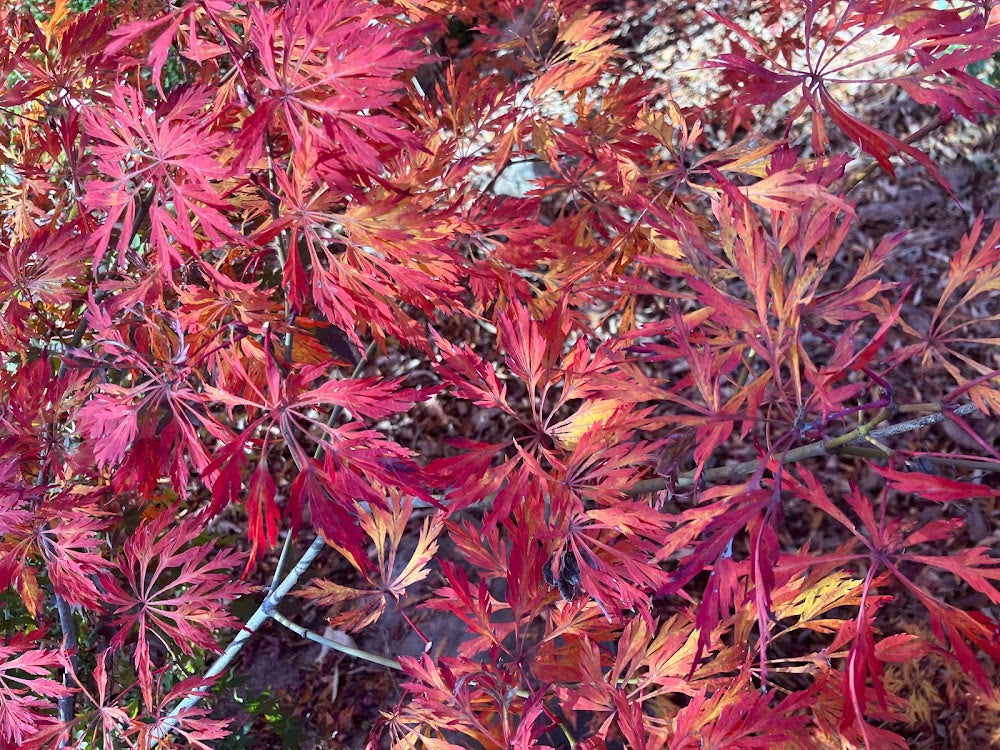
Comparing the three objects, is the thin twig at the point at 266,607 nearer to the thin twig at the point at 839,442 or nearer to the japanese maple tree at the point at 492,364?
the japanese maple tree at the point at 492,364

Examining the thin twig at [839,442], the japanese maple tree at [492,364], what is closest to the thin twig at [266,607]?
the japanese maple tree at [492,364]

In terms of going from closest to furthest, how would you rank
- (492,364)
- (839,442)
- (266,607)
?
(839,442) → (492,364) → (266,607)

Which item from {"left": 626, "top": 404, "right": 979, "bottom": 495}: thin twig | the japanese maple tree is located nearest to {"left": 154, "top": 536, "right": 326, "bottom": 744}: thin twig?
the japanese maple tree

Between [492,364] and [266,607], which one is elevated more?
[492,364]

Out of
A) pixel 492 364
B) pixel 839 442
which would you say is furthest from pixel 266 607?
pixel 839 442

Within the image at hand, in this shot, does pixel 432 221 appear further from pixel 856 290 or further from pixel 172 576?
pixel 172 576

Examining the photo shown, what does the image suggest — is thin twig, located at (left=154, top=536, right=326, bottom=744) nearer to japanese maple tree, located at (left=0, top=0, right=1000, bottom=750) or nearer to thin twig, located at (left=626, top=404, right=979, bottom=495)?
japanese maple tree, located at (left=0, top=0, right=1000, bottom=750)

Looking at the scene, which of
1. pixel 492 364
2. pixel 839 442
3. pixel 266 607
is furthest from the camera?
pixel 266 607

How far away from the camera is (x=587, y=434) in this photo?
35.4 inches

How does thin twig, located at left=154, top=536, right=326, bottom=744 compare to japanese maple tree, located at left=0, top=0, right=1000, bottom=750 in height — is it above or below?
below

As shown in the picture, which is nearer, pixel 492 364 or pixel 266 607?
pixel 492 364

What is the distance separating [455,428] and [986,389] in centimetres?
208

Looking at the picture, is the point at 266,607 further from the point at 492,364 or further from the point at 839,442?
the point at 839,442

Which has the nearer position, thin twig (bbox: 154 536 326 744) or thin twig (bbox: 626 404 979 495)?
thin twig (bbox: 626 404 979 495)
